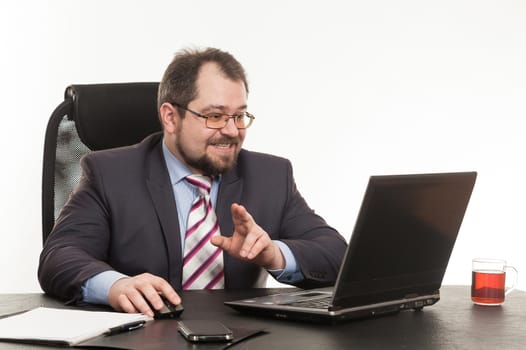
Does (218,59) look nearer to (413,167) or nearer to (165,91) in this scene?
(165,91)

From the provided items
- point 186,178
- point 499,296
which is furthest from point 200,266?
point 499,296

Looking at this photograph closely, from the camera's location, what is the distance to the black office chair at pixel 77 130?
2.48 m

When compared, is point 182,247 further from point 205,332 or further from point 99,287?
point 205,332

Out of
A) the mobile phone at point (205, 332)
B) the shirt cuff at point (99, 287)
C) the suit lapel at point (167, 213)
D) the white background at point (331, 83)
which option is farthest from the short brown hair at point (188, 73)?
the white background at point (331, 83)

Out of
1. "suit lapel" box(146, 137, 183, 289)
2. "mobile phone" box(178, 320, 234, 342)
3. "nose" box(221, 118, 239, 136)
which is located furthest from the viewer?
"nose" box(221, 118, 239, 136)

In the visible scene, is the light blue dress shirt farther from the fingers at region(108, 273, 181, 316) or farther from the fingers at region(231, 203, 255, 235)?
the fingers at region(231, 203, 255, 235)

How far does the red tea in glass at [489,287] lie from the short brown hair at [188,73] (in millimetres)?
953

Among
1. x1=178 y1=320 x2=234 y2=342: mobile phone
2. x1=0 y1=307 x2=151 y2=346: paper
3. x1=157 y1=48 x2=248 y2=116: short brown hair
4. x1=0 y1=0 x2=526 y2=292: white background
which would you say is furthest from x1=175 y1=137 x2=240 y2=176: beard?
x1=0 y1=0 x2=526 y2=292: white background

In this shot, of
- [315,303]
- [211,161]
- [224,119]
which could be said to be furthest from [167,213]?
[315,303]

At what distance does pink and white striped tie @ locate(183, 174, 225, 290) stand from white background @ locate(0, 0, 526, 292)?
160cm

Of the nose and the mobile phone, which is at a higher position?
the nose

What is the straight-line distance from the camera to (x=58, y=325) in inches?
59.6

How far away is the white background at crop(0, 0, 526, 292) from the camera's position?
149 inches

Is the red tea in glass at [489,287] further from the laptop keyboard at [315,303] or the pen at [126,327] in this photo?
the pen at [126,327]
